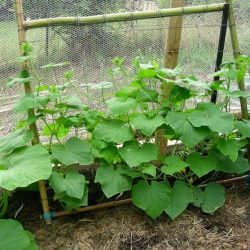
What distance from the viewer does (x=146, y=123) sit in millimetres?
1885

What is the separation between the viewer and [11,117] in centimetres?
230

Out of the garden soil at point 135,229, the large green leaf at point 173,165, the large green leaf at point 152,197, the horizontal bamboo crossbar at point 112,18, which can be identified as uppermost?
the horizontal bamboo crossbar at point 112,18

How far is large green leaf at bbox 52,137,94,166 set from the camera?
188cm

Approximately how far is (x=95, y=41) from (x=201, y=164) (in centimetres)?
95

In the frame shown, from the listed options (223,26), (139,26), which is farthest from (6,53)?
(223,26)

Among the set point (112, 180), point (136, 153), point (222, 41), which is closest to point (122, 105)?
point (136, 153)

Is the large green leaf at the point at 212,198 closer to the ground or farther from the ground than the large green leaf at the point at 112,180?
closer to the ground

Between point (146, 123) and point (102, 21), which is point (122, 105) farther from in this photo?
point (102, 21)

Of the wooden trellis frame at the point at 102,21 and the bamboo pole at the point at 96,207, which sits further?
the bamboo pole at the point at 96,207

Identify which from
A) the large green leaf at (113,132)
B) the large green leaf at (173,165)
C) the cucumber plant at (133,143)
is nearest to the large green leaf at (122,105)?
the cucumber plant at (133,143)

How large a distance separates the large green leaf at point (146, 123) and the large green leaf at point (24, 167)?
1.58 ft

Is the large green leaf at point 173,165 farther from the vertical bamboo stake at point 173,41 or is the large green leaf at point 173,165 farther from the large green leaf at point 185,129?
the vertical bamboo stake at point 173,41

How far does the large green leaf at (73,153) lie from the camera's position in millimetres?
1879

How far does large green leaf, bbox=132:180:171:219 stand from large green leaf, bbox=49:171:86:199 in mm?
297
